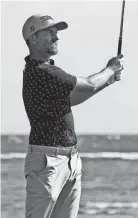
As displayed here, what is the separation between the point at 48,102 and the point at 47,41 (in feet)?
1.18

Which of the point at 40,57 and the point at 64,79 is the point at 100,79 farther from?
the point at 40,57

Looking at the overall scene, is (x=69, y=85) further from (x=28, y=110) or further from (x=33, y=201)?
(x=33, y=201)

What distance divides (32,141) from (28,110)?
181mm

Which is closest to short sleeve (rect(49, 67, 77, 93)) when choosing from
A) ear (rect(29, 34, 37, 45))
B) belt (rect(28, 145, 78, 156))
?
ear (rect(29, 34, 37, 45))

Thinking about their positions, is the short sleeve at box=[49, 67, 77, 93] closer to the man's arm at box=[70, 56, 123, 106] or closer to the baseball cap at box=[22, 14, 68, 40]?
the man's arm at box=[70, 56, 123, 106]

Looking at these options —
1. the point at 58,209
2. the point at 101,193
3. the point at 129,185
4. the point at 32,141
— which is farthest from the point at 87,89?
the point at 129,185

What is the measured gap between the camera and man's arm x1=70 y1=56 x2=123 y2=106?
4.60 meters

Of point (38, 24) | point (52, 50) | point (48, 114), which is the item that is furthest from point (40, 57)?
point (48, 114)

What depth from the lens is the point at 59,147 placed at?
4.67 m

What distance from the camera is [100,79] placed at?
4.62 m

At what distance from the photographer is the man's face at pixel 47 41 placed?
15.4ft

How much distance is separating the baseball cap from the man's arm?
1.21 feet

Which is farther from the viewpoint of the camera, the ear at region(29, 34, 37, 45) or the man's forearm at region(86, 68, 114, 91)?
the ear at region(29, 34, 37, 45)

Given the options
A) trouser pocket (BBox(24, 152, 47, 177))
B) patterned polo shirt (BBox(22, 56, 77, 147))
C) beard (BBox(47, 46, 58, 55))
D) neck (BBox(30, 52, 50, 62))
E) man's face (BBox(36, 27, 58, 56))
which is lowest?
trouser pocket (BBox(24, 152, 47, 177))
